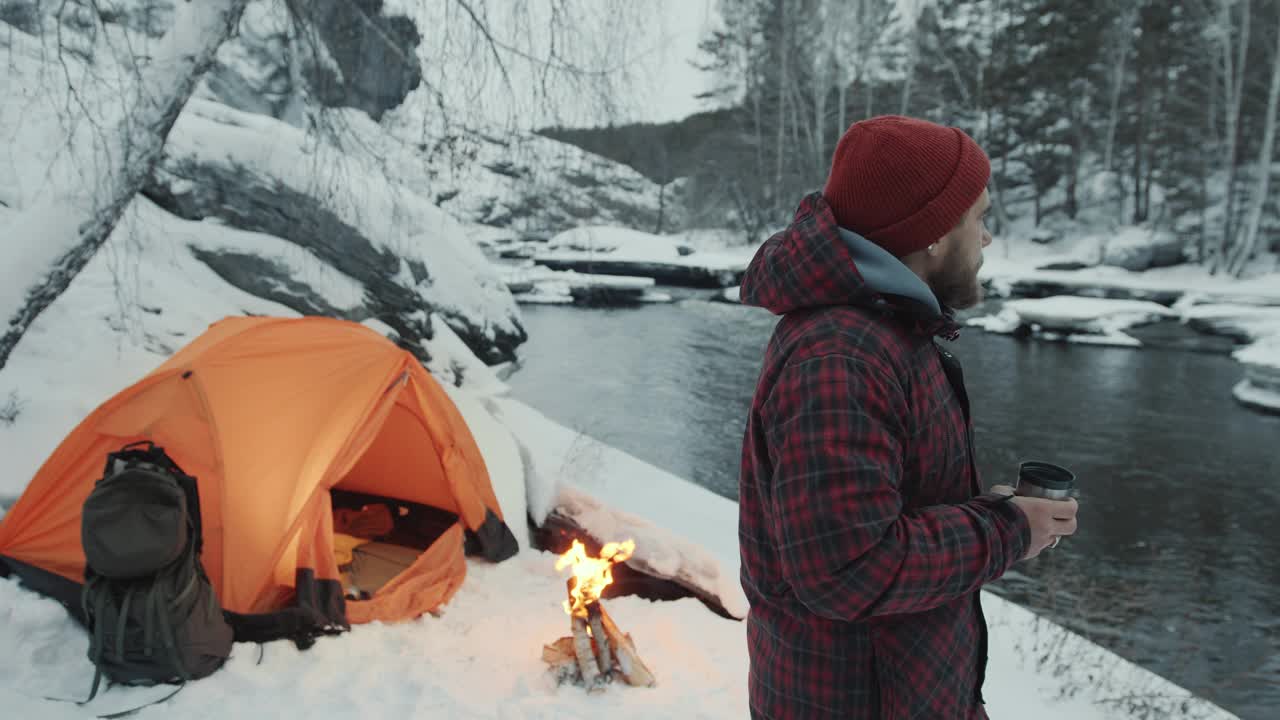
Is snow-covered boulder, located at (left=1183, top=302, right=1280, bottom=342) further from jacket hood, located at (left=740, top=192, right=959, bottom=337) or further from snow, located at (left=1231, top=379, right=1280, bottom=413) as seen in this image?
jacket hood, located at (left=740, top=192, right=959, bottom=337)

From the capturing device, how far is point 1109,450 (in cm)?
920

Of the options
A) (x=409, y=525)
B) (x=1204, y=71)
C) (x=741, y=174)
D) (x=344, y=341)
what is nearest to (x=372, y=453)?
(x=409, y=525)

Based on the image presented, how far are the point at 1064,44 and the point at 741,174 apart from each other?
11.7 meters

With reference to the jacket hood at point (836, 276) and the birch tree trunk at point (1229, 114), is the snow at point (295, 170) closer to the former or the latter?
the jacket hood at point (836, 276)

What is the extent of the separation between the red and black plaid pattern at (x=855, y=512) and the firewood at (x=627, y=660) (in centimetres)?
212

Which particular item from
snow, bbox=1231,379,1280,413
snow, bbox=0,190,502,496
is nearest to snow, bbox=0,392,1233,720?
snow, bbox=0,190,502,496

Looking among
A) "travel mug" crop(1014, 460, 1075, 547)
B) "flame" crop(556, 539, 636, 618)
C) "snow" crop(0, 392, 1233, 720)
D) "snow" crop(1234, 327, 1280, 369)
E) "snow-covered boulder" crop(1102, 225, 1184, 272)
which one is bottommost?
"snow" crop(1234, 327, 1280, 369)

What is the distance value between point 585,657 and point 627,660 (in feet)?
0.57

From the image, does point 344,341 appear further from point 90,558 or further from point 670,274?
point 670,274

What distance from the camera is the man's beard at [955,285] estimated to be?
1.27 m

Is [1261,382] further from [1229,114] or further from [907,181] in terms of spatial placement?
[907,181]

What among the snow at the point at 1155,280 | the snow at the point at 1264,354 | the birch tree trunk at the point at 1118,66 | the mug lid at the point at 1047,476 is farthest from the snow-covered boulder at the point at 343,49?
the birch tree trunk at the point at 1118,66

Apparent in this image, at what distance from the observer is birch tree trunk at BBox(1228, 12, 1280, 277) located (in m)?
18.7

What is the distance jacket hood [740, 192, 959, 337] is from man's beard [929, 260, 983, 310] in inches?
2.6
